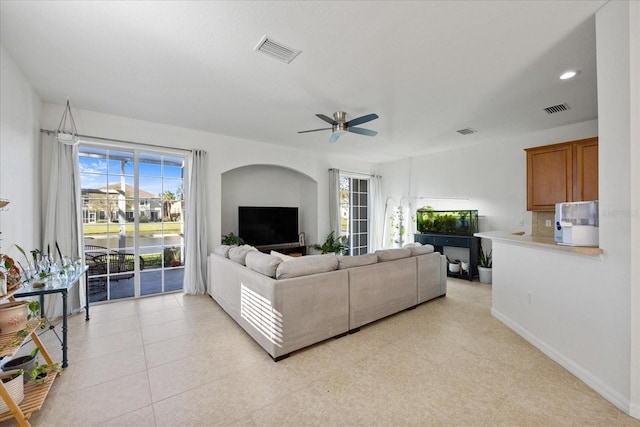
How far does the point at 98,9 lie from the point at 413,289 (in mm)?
4172

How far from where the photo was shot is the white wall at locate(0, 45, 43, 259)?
2.36m

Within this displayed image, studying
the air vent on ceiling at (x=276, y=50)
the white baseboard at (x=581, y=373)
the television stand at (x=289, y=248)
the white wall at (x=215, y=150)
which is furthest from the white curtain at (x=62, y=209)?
the white baseboard at (x=581, y=373)

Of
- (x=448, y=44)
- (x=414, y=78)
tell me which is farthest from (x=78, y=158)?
(x=448, y=44)

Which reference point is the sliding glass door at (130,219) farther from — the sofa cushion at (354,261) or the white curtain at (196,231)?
the sofa cushion at (354,261)

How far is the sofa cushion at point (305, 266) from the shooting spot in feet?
8.56

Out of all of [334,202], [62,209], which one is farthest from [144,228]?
[334,202]

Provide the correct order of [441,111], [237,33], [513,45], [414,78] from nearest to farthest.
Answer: [237,33] → [513,45] → [414,78] → [441,111]

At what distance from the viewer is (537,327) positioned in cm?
267

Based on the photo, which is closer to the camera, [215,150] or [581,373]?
[581,373]

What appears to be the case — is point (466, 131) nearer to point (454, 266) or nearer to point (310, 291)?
point (454, 266)

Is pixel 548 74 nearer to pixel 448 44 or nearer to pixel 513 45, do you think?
pixel 513 45

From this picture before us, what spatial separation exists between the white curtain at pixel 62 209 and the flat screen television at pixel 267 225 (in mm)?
2463

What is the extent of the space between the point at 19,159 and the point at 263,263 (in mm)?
2699

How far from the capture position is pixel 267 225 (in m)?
5.82
